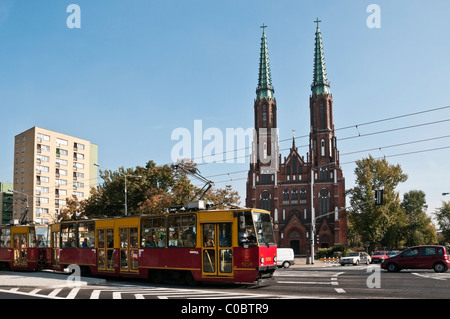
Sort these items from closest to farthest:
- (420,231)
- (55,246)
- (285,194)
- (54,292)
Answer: (54,292)
(55,246)
(285,194)
(420,231)

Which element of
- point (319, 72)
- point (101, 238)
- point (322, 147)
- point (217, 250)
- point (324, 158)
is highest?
point (319, 72)

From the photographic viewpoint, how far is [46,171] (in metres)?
83.2

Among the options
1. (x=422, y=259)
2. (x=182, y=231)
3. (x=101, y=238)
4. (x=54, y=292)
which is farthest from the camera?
(x=422, y=259)

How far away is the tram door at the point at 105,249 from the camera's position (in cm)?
2086

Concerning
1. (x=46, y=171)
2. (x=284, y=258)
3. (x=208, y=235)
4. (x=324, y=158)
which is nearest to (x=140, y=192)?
(x=284, y=258)

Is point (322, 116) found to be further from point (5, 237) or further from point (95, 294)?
point (95, 294)

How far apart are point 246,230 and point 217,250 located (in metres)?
1.33

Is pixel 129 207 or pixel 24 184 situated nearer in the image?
pixel 129 207

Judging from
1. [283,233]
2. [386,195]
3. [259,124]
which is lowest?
[283,233]

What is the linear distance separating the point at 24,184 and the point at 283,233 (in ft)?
156
